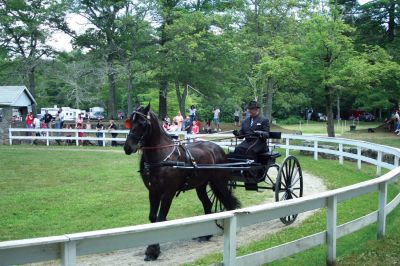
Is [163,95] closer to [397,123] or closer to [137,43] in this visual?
[137,43]

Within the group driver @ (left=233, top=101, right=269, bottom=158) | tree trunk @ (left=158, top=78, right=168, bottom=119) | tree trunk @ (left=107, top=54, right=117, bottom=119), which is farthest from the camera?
tree trunk @ (left=158, top=78, right=168, bottom=119)

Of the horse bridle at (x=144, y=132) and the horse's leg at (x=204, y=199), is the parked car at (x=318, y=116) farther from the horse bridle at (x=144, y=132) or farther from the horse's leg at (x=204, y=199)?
the horse bridle at (x=144, y=132)

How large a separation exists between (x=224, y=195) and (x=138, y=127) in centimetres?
212

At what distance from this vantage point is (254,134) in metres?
9.09

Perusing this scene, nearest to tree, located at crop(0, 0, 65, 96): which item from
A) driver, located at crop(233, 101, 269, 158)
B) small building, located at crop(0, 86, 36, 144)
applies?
small building, located at crop(0, 86, 36, 144)

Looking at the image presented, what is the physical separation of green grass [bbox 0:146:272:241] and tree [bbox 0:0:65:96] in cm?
2229

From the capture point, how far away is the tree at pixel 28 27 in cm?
3856

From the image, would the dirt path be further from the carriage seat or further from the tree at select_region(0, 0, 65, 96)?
the tree at select_region(0, 0, 65, 96)

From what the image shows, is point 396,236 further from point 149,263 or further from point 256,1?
point 256,1

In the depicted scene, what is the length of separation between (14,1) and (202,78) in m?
16.9

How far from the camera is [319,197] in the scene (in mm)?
5711

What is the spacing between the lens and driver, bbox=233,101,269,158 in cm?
909

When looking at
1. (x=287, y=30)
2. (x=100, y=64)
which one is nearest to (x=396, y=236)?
(x=287, y=30)

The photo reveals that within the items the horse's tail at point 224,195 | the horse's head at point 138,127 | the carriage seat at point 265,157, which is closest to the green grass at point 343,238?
the horse's tail at point 224,195
